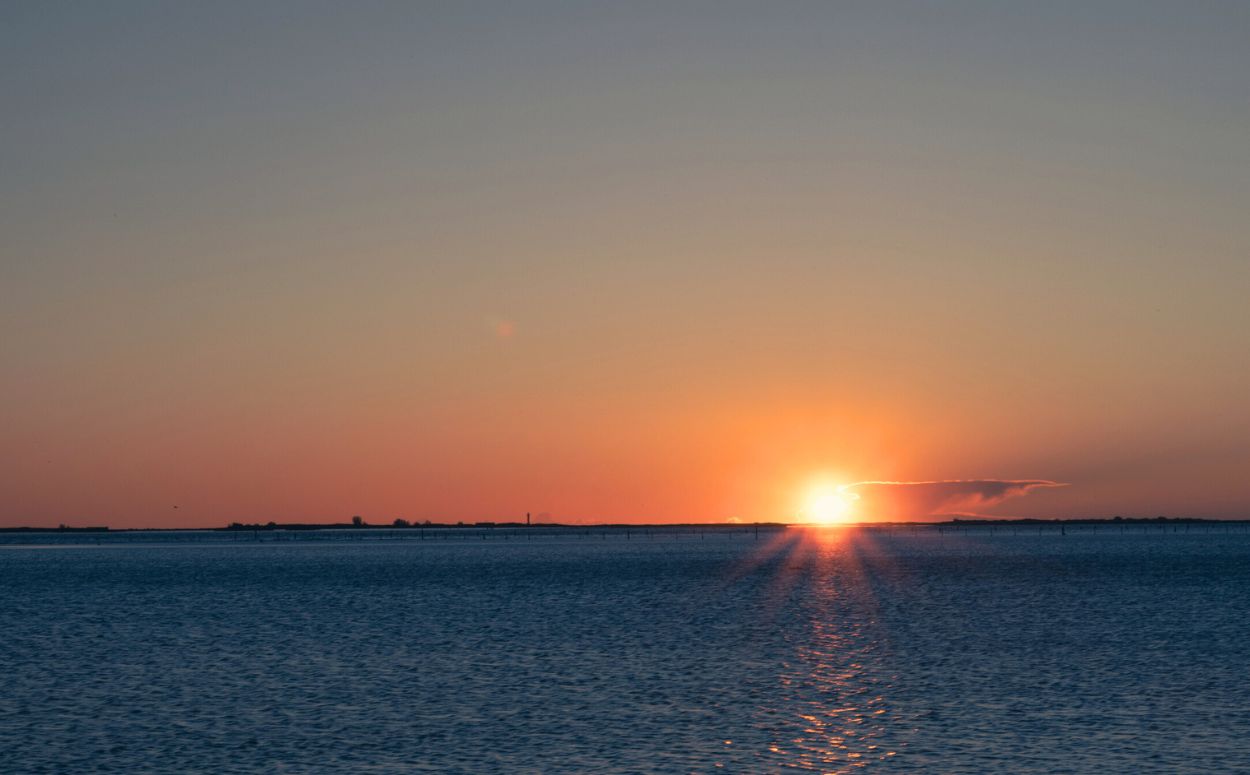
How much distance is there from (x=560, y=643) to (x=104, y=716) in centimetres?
2650

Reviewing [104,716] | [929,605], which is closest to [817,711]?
[104,716]

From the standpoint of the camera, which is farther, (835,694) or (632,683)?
(632,683)

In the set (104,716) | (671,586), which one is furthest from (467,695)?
(671,586)

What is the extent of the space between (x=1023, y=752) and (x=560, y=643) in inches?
1319

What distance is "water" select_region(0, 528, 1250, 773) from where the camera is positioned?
35969 mm

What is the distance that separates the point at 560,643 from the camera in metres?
65.8

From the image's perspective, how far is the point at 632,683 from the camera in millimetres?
49875

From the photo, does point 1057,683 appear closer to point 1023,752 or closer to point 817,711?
point 817,711

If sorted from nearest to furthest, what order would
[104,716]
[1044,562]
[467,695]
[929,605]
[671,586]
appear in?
[104,716], [467,695], [929,605], [671,586], [1044,562]

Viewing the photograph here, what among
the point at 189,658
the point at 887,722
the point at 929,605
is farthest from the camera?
the point at 929,605

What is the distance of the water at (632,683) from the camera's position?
3597 cm

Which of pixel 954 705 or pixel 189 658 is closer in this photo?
pixel 954 705

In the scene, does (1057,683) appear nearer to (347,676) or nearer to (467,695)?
(467,695)

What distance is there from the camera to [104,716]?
43.1m
